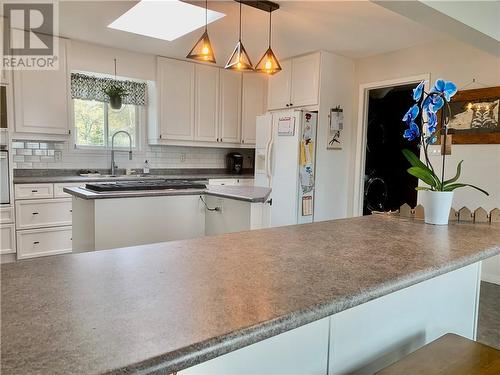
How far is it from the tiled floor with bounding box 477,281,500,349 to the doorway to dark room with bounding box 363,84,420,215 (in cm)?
144

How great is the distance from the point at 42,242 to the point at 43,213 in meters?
0.31

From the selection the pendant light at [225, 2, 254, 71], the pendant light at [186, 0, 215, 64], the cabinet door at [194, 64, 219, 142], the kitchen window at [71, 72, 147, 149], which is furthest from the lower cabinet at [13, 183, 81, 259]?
the pendant light at [225, 2, 254, 71]

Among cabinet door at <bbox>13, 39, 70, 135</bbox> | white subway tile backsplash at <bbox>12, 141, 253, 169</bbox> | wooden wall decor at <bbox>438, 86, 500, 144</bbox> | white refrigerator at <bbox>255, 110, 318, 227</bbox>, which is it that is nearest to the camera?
wooden wall decor at <bbox>438, 86, 500, 144</bbox>

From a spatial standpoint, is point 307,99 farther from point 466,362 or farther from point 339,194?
point 466,362

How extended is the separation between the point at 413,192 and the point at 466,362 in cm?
374

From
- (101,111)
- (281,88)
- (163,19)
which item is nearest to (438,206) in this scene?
(163,19)

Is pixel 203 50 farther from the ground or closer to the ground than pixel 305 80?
closer to the ground

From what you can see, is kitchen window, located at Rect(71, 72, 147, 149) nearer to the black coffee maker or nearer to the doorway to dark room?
the black coffee maker

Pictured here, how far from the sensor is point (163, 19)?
11.2ft

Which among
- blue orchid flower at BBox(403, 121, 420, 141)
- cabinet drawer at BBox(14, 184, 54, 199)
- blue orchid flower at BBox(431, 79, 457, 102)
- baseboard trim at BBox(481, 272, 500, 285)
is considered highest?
blue orchid flower at BBox(431, 79, 457, 102)

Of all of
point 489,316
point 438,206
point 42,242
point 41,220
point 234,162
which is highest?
point 234,162

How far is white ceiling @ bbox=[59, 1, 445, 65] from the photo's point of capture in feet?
10.2

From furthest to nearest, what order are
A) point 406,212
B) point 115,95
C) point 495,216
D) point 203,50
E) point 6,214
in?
point 115,95
point 6,214
point 203,50
point 406,212
point 495,216

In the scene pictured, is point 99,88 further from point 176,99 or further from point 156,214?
point 156,214
